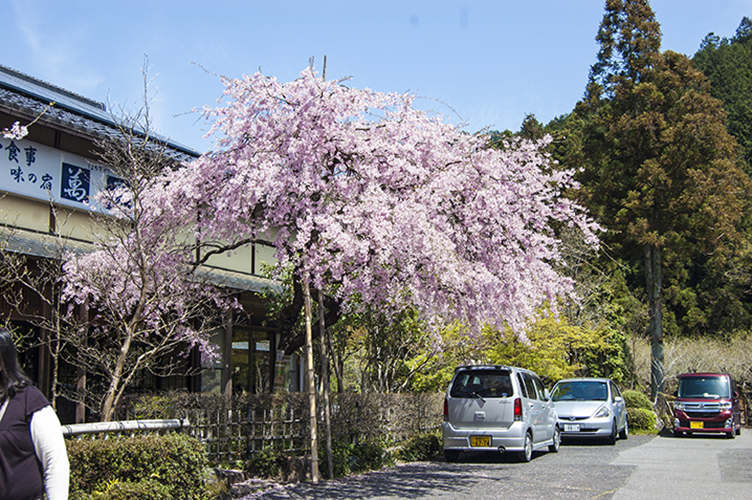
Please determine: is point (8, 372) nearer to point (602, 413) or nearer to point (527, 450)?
point (527, 450)

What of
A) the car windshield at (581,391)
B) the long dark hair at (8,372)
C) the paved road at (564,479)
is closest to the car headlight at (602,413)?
the car windshield at (581,391)

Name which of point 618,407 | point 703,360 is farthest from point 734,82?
point 618,407

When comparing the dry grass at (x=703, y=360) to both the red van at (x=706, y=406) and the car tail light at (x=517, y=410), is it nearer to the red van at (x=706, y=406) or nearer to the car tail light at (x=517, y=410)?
the red van at (x=706, y=406)

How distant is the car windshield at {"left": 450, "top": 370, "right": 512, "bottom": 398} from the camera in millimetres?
12891

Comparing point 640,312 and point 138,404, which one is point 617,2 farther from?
point 138,404

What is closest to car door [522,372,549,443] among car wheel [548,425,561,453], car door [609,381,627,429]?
car wheel [548,425,561,453]

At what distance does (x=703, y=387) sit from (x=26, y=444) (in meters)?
22.3

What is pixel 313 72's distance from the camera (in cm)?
969

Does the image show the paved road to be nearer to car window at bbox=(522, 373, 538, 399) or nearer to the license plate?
the license plate

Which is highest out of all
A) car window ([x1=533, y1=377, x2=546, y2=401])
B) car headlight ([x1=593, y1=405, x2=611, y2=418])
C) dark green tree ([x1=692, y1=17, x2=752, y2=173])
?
dark green tree ([x1=692, y1=17, x2=752, y2=173])

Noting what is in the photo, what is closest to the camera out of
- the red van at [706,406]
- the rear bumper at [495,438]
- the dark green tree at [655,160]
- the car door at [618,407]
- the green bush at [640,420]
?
the rear bumper at [495,438]

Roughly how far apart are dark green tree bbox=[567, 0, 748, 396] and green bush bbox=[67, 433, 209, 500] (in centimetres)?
2569

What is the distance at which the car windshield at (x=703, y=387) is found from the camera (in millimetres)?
21109

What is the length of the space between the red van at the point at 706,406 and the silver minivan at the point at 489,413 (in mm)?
9719
